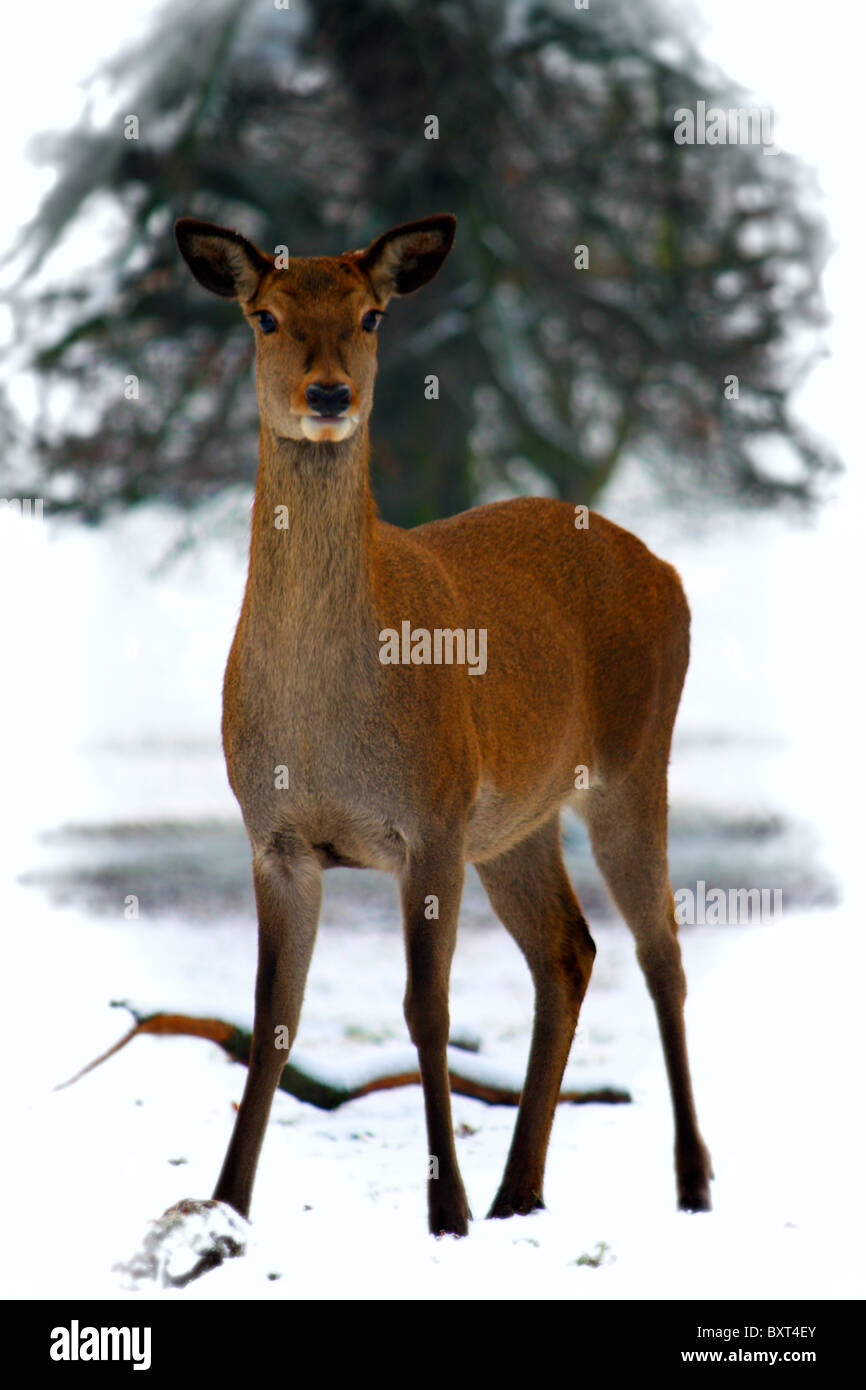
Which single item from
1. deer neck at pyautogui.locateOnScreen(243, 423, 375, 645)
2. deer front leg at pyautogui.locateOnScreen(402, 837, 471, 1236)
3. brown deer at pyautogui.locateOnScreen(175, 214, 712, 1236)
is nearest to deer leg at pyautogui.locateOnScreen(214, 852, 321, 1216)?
brown deer at pyautogui.locateOnScreen(175, 214, 712, 1236)

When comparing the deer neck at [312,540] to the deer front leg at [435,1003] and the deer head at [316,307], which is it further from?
the deer front leg at [435,1003]

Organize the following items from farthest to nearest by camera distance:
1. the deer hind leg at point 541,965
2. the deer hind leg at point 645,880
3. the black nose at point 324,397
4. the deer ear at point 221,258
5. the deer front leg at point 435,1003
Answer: the deer hind leg at point 645,880 → the deer hind leg at point 541,965 → the deer ear at point 221,258 → the deer front leg at point 435,1003 → the black nose at point 324,397

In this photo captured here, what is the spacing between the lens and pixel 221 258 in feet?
16.2

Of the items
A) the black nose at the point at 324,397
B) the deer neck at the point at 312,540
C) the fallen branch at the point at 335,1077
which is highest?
the black nose at the point at 324,397

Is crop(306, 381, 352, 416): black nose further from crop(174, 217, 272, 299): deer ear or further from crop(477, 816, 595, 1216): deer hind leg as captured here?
crop(477, 816, 595, 1216): deer hind leg

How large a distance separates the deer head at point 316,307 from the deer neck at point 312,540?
3.3 inches

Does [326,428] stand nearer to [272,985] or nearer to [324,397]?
[324,397]

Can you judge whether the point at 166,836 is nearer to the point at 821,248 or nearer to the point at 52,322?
the point at 52,322

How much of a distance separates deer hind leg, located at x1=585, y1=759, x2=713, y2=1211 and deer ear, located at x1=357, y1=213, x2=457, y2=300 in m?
2.06

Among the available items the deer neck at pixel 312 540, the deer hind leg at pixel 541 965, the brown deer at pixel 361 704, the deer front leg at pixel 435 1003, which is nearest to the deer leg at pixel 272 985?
the brown deer at pixel 361 704

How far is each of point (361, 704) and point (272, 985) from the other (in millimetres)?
967

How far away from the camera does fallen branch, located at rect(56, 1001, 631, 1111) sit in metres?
6.38

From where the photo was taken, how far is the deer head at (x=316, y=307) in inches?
178

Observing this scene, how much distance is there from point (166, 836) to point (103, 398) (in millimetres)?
3756
